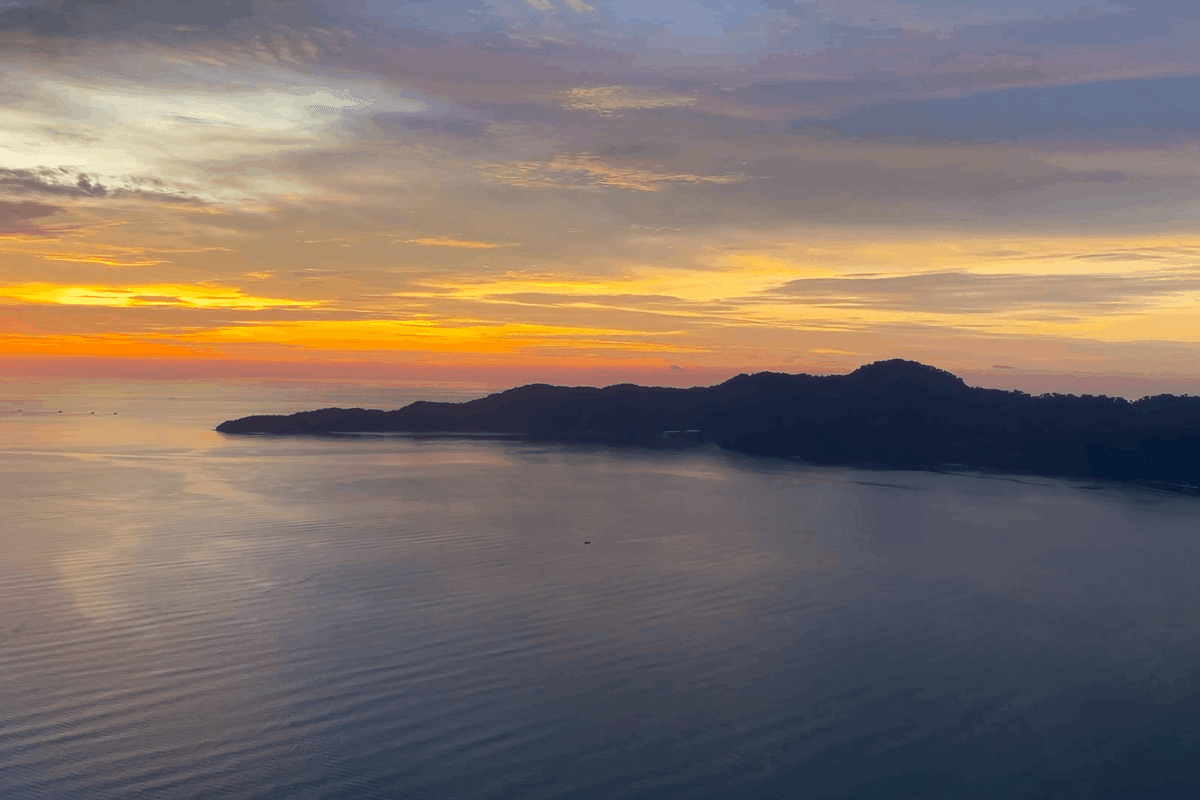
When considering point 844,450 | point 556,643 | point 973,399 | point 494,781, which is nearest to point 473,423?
point 844,450

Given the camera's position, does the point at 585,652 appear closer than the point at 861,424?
Yes

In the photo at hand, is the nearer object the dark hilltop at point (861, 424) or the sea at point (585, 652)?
the sea at point (585, 652)

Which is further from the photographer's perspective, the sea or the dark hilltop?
the dark hilltop

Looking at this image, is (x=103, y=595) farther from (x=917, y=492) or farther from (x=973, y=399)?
(x=973, y=399)
